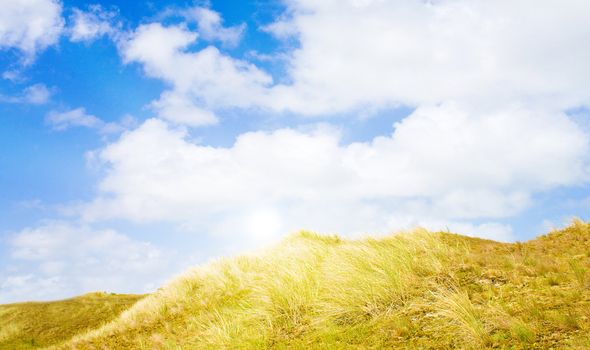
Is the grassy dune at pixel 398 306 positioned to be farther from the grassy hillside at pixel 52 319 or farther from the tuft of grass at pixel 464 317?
the grassy hillside at pixel 52 319

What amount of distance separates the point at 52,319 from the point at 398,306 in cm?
1288

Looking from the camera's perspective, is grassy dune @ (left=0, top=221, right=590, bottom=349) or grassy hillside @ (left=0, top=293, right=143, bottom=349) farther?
grassy hillside @ (left=0, top=293, right=143, bottom=349)

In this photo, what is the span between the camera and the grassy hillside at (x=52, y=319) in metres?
13.1

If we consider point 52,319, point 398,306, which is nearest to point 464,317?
point 398,306

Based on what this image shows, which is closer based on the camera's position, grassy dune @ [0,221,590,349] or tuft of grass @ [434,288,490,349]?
tuft of grass @ [434,288,490,349]

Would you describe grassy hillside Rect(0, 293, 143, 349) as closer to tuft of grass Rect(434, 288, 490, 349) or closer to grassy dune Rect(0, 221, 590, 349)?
grassy dune Rect(0, 221, 590, 349)

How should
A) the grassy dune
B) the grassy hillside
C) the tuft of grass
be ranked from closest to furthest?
1. the tuft of grass
2. the grassy dune
3. the grassy hillside

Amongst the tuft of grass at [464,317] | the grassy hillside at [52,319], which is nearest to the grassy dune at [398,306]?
the tuft of grass at [464,317]

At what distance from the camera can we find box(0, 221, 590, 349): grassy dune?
4805 millimetres

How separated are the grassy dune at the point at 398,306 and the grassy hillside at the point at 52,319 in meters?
3.38

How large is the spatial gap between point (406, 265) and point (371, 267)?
593mm

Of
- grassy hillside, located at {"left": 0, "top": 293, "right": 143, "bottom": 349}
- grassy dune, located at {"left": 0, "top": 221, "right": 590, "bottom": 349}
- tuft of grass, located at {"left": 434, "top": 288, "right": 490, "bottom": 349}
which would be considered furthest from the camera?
grassy hillside, located at {"left": 0, "top": 293, "right": 143, "bottom": 349}

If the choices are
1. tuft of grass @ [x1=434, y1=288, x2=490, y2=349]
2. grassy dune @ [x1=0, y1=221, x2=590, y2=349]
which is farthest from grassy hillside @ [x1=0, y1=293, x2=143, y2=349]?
tuft of grass @ [x1=434, y1=288, x2=490, y2=349]

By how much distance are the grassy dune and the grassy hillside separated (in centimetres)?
338
